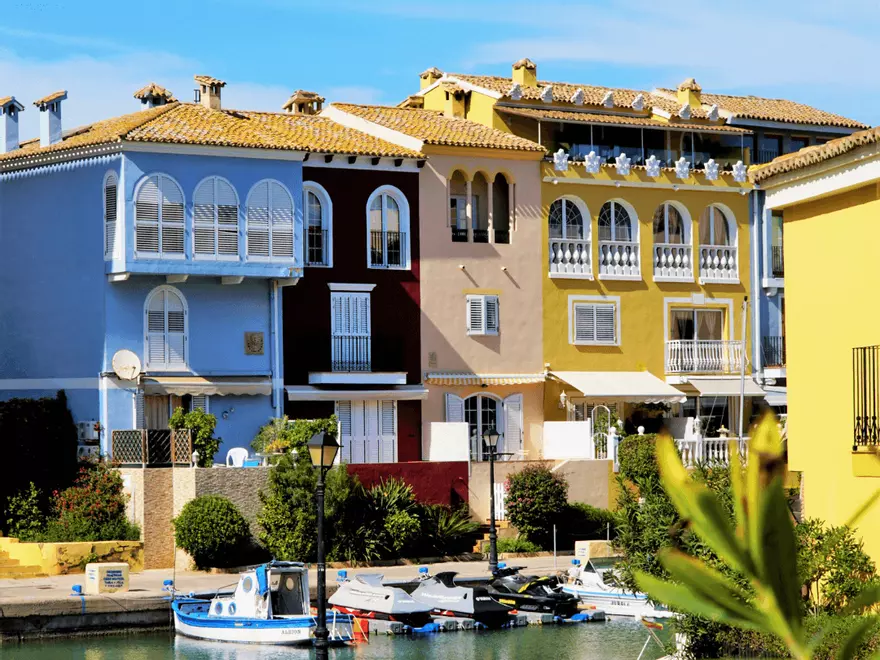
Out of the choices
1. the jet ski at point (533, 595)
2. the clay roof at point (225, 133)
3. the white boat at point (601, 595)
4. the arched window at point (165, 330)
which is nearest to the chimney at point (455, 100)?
the clay roof at point (225, 133)

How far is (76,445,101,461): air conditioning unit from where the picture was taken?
35500mm

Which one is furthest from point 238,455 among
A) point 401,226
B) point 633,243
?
point 633,243

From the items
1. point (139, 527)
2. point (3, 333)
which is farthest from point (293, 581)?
point (3, 333)

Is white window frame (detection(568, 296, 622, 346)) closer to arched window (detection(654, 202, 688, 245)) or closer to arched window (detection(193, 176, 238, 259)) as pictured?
arched window (detection(654, 202, 688, 245))

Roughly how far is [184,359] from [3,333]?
537 cm

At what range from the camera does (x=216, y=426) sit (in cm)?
3794

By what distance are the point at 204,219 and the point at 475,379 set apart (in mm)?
9299

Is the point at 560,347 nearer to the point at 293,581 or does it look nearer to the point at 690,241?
the point at 690,241

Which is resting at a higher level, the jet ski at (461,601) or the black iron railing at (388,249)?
the black iron railing at (388,249)

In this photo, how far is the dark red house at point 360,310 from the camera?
131 feet

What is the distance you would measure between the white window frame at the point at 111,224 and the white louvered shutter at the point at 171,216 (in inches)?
41.6

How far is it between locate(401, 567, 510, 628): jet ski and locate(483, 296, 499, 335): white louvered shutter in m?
14.6

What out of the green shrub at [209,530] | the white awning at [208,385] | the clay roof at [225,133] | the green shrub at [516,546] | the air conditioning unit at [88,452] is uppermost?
the clay roof at [225,133]

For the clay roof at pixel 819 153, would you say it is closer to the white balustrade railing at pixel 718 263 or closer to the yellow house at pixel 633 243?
the yellow house at pixel 633 243
